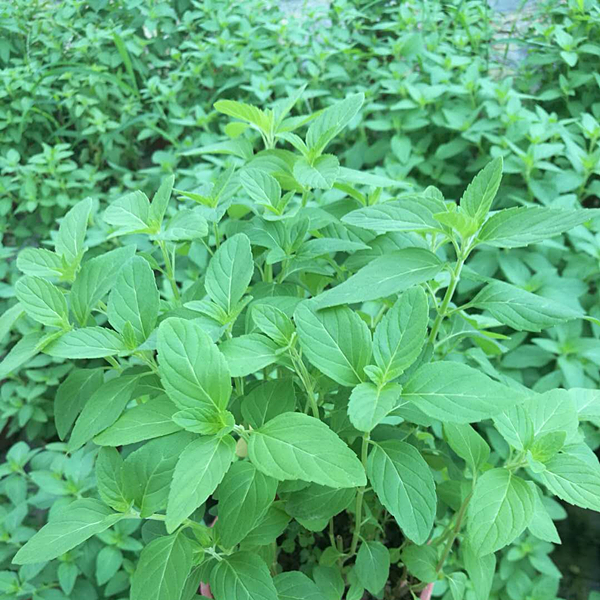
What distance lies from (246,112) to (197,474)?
446mm

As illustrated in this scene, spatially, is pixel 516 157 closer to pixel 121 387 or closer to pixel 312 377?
pixel 312 377

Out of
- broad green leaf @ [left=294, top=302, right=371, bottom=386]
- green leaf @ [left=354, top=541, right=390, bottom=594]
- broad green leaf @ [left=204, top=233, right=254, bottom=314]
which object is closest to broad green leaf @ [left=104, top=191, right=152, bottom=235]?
broad green leaf @ [left=204, top=233, right=254, bottom=314]

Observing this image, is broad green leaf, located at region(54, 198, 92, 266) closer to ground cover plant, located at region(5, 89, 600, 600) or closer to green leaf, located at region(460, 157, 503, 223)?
ground cover plant, located at region(5, 89, 600, 600)

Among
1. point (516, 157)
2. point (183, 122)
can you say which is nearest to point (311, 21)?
point (183, 122)

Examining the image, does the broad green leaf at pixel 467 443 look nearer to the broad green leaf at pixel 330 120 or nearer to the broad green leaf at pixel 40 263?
the broad green leaf at pixel 330 120

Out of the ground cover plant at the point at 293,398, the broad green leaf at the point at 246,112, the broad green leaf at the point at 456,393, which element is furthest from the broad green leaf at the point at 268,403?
the broad green leaf at the point at 246,112

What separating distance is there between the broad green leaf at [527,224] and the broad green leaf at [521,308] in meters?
0.06

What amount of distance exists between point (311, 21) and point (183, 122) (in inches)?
23.3

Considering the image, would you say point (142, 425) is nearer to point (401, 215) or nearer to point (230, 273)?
point (230, 273)

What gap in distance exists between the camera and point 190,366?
453 mm

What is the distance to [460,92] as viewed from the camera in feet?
4.69

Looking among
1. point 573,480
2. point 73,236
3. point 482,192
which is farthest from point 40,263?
point 573,480

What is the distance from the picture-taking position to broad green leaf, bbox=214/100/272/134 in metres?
0.67

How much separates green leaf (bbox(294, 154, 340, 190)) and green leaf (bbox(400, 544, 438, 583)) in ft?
1.35
